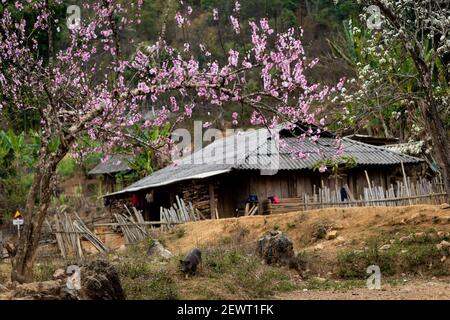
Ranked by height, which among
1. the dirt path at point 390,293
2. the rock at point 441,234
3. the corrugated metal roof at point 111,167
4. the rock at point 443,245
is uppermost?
the corrugated metal roof at point 111,167

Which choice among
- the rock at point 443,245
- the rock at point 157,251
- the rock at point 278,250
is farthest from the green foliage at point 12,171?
the rock at point 443,245

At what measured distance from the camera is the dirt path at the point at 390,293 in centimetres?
866

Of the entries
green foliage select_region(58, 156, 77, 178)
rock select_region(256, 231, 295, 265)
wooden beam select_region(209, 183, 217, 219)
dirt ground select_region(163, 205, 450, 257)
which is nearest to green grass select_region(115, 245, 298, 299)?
rock select_region(256, 231, 295, 265)

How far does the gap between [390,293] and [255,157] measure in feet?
37.3

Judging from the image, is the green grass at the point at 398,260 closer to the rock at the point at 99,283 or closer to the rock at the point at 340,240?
the rock at the point at 340,240

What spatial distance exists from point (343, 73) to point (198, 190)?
22.1m

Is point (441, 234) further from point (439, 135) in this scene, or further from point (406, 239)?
point (439, 135)

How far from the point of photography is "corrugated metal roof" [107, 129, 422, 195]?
20016mm

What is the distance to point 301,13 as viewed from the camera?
1905 inches

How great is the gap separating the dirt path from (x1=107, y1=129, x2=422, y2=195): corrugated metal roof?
8897 millimetres

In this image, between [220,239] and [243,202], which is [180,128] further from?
[220,239]

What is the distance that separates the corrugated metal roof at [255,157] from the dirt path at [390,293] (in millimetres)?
8897

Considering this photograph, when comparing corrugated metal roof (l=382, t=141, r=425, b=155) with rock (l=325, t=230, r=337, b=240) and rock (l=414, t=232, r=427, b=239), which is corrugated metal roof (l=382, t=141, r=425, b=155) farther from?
rock (l=414, t=232, r=427, b=239)
